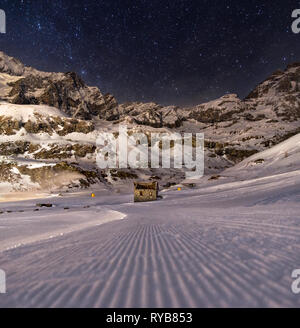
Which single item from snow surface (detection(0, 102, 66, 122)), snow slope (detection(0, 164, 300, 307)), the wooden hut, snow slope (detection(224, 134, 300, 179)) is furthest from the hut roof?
snow surface (detection(0, 102, 66, 122))

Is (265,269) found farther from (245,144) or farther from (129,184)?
(245,144)

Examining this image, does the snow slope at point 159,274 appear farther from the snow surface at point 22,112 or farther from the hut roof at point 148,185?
the snow surface at point 22,112

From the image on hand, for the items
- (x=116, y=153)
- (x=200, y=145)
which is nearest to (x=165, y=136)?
(x=200, y=145)

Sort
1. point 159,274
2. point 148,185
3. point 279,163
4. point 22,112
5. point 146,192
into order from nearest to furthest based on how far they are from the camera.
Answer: point 159,274 → point 146,192 → point 148,185 → point 279,163 → point 22,112

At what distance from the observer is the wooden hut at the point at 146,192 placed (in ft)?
116

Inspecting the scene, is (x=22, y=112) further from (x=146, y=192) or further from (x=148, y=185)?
(x=146, y=192)

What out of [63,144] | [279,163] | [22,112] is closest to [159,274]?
[279,163]

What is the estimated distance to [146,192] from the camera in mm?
35719

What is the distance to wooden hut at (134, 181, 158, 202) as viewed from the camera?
35375 millimetres

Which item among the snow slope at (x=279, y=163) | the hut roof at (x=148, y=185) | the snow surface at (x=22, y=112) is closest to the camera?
the snow slope at (x=279, y=163)

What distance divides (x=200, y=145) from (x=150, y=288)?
15968 cm

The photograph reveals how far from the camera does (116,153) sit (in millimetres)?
107688

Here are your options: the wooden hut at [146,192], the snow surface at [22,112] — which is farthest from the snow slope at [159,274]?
the snow surface at [22,112]

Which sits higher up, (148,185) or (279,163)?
(279,163)
